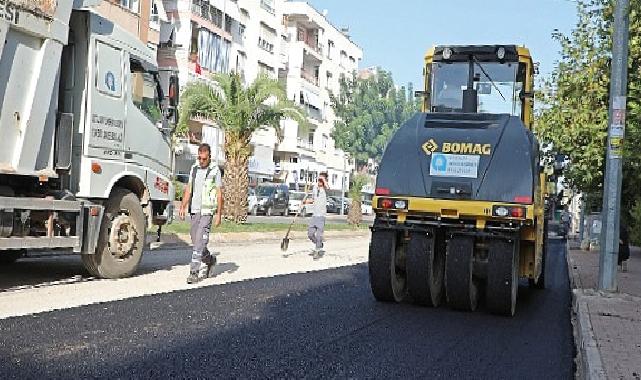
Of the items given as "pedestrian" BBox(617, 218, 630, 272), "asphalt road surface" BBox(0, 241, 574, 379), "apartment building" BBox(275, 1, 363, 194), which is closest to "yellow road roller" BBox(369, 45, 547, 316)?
"asphalt road surface" BBox(0, 241, 574, 379)

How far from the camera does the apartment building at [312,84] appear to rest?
60.8 metres

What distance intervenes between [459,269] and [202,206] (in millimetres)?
3514

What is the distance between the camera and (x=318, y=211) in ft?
48.7

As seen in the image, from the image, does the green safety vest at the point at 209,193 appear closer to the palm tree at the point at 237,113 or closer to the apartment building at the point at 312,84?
the palm tree at the point at 237,113

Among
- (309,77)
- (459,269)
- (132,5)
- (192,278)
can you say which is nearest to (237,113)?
(132,5)

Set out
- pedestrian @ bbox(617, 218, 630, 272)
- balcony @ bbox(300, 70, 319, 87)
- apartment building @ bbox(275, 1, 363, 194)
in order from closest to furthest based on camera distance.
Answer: pedestrian @ bbox(617, 218, 630, 272) → apartment building @ bbox(275, 1, 363, 194) → balcony @ bbox(300, 70, 319, 87)

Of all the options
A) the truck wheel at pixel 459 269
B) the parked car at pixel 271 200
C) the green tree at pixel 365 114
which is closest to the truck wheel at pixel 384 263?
the truck wheel at pixel 459 269

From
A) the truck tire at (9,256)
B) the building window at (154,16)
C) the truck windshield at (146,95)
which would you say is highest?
the building window at (154,16)

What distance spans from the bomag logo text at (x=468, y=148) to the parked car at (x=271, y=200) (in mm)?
33794

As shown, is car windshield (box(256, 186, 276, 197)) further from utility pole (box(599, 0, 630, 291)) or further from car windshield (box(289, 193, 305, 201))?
utility pole (box(599, 0, 630, 291))

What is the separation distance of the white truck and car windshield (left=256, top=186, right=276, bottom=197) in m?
32.6

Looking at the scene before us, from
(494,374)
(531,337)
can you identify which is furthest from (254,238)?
(494,374)

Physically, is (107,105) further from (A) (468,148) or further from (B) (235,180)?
(B) (235,180)

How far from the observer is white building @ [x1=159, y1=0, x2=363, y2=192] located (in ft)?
143
